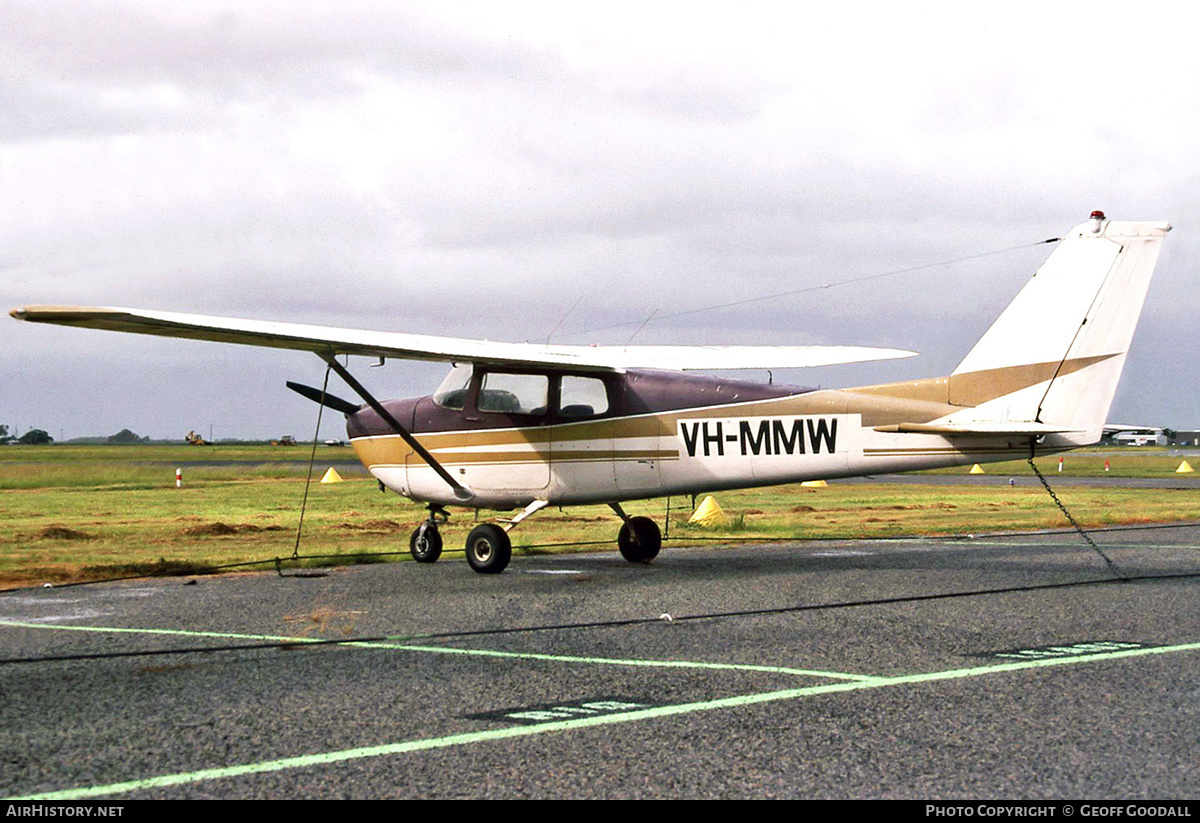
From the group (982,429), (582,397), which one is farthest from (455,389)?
(982,429)

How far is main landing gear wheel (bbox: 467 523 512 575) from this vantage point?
15.2 metres

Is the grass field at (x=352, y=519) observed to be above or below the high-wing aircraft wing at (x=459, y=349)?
below

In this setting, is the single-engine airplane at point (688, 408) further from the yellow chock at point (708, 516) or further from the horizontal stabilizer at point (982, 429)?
the yellow chock at point (708, 516)

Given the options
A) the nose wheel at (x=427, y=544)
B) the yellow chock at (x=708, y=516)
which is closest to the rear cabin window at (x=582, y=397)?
the nose wheel at (x=427, y=544)

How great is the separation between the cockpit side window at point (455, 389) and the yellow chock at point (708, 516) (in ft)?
25.4

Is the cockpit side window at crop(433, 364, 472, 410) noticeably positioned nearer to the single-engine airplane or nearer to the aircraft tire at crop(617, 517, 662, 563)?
the single-engine airplane

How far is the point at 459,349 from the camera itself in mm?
15617

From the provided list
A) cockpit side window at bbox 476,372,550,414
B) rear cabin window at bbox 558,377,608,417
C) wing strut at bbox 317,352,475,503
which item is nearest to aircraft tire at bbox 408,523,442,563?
wing strut at bbox 317,352,475,503

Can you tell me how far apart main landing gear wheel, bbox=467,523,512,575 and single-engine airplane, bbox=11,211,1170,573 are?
0.03 m

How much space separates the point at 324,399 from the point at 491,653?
8.84 meters

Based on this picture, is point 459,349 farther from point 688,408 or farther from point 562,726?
point 562,726

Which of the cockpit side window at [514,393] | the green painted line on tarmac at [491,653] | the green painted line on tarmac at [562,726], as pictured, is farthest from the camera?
the cockpit side window at [514,393]

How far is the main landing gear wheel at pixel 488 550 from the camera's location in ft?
49.9
